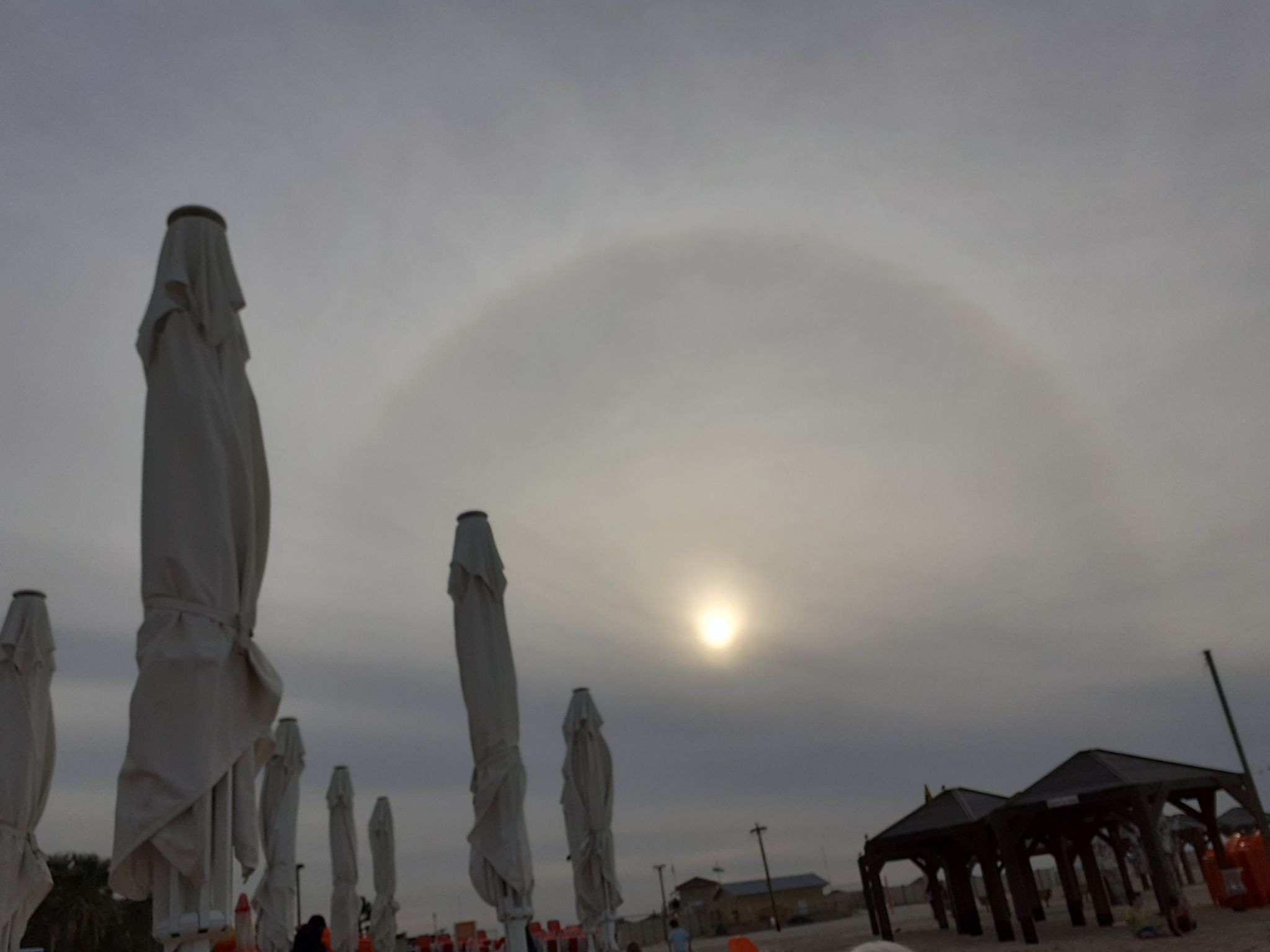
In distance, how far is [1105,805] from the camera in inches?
531

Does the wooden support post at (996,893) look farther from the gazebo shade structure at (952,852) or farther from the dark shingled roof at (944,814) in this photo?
the dark shingled roof at (944,814)

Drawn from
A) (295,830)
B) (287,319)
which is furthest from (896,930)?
(287,319)

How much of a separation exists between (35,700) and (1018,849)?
1441 centimetres

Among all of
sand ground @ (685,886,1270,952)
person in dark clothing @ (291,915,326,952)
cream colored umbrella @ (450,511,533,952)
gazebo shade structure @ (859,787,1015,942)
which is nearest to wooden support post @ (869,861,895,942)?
gazebo shade structure @ (859,787,1015,942)

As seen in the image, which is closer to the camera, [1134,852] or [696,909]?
[1134,852]

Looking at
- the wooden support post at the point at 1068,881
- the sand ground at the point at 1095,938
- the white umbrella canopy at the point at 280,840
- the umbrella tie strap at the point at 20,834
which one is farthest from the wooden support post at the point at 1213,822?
the umbrella tie strap at the point at 20,834

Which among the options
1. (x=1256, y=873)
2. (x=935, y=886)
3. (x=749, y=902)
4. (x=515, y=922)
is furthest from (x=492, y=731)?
(x=749, y=902)

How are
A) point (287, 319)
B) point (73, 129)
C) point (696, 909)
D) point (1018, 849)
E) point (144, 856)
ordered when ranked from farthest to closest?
point (696, 909)
point (1018, 849)
point (287, 319)
point (73, 129)
point (144, 856)

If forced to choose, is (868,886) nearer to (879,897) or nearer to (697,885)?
(879,897)

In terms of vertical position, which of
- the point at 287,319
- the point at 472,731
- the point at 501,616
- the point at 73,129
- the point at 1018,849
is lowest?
the point at 1018,849

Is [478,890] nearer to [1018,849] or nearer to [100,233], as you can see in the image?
[100,233]

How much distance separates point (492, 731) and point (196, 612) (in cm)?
527

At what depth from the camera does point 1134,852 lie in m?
17.8

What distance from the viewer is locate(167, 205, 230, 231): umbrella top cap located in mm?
4168
